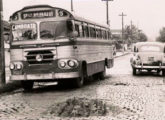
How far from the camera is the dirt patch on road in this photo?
31.3 feet

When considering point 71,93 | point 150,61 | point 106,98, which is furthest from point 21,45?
point 150,61

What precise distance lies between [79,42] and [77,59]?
794 mm

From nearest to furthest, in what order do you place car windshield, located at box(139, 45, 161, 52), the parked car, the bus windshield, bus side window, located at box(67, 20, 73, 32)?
the bus windshield → bus side window, located at box(67, 20, 73, 32) → the parked car → car windshield, located at box(139, 45, 161, 52)

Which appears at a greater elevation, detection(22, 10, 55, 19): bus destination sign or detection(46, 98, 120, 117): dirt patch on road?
detection(22, 10, 55, 19): bus destination sign

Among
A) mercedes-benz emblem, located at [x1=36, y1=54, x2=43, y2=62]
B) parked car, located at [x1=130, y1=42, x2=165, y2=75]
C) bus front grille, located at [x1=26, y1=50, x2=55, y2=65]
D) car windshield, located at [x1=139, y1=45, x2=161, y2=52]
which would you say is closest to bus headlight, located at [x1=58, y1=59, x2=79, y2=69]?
bus front grille, located at [x1=26, y1=50, x2=55, y2=65]

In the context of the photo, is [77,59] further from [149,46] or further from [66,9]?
[149,46]

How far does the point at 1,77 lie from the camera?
1673cm

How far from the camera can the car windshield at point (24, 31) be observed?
15383 mm

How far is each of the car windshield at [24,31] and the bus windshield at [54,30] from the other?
0.30 meters

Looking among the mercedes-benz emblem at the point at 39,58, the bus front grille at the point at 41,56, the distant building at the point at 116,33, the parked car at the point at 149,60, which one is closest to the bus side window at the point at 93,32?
the bus front grille at the point at 41,56

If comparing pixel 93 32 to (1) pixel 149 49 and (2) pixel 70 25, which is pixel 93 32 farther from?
(1) pixel 149 49

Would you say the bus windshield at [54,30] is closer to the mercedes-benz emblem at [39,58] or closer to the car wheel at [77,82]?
the mercedes-benz emblem at [39,58]

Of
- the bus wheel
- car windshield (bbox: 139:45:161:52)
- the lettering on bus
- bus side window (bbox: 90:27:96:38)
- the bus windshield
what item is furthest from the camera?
car windshield (bbox: 139:45:161:52)

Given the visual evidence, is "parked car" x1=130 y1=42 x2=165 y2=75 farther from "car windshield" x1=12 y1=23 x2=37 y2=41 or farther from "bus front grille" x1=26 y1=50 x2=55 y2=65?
"car windshield" x1=12 y1=23 x2=37 y2=41
